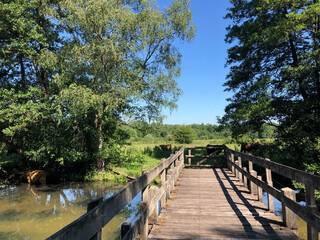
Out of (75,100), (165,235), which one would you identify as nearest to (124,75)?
(75,100)

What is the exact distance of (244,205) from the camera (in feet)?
16.9

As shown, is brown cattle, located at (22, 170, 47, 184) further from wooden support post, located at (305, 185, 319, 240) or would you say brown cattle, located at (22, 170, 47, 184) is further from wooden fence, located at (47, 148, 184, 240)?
wooden support post, located at (305, 185, 319, 240)

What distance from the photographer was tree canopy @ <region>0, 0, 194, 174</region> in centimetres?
1234

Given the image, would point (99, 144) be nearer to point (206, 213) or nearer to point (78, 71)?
point (78, 71)

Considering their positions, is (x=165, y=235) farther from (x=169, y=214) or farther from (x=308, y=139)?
(x=308, y=139)

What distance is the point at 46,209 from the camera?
988 cm

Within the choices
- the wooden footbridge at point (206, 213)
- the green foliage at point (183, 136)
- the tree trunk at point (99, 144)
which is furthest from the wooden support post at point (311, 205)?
the green foliage at point (183, 136)

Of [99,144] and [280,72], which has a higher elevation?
[280,72]

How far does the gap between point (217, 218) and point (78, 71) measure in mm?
11662

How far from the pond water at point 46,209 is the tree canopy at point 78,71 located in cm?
192

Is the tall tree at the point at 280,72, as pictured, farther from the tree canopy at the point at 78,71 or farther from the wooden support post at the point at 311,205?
the wooden support post at the point at 311,205

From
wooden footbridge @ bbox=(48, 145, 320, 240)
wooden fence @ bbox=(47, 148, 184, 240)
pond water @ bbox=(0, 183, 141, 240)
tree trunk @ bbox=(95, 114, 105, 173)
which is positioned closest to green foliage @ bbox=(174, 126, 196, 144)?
tree trunk @ bbox=(95, 114, 105, 173)

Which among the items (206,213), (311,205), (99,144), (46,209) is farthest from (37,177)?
(311,205)

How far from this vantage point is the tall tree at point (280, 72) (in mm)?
10664
